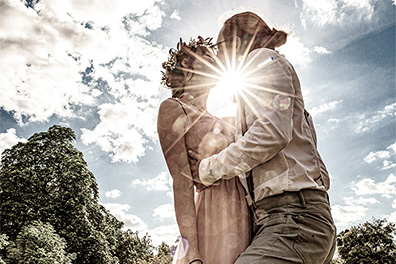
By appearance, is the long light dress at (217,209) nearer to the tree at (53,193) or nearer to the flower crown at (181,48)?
the flower crown at (181,48)

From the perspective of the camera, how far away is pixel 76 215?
23.4m

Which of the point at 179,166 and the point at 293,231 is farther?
the point at 179,166

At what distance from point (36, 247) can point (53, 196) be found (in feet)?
14.6

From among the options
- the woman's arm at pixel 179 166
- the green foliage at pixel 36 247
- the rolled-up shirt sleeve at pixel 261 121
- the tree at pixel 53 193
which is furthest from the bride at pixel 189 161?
the tree at pixel 53 193

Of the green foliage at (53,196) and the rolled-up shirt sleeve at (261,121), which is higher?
the green foliage at (53,196)

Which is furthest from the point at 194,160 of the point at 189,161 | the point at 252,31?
the point at 252,31

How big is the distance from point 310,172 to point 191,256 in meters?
1.00

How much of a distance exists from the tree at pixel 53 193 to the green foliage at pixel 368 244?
33344 millimetres

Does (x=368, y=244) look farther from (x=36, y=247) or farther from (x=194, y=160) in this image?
(x=194, y=160)

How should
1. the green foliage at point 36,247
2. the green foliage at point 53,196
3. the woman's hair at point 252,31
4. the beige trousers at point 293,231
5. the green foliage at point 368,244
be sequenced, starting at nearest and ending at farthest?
1. the beige trousers at point 293,231
2. the woman's hair at point 252,31
3. the green foliage at point 36,247
4. the green foliage at point 53,196
5. the green foliage at point 368,244

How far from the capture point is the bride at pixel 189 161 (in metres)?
2.35

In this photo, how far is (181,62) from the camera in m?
3.10

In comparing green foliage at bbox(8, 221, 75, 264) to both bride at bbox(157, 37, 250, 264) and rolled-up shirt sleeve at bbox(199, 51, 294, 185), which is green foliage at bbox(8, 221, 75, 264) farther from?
rolled-up shirt sleeve at bbox(199, 51, 294, 185)

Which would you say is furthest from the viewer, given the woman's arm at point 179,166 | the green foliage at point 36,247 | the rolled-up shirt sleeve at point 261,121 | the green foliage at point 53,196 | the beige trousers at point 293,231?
the green foliage at point 53,196
